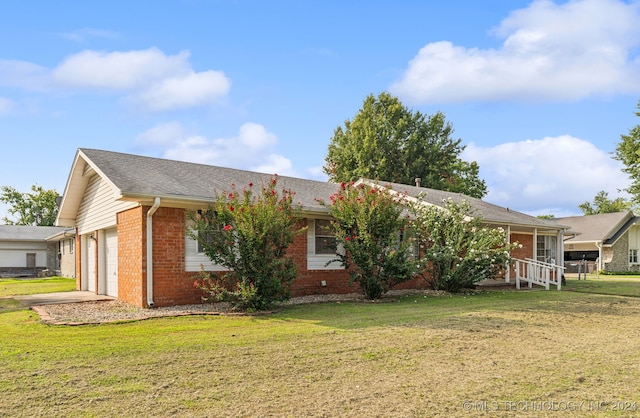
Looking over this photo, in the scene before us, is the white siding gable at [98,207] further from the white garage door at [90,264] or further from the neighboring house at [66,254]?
the neighboring house at [66,254]

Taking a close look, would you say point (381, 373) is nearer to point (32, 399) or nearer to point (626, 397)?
point (626, 397)

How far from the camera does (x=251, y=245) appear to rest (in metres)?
10.6

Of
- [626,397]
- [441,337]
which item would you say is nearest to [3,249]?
[441,337]

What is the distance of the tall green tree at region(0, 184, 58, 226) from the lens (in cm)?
5688

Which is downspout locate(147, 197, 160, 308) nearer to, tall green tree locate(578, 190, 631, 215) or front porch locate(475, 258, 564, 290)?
front porch locate(475, 258, 564, 290)

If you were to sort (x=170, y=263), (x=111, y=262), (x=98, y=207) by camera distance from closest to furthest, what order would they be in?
(x=170, y=263) < (x=111, y=262) < (x=98, y=207)

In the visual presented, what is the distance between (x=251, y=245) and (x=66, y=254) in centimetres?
2405

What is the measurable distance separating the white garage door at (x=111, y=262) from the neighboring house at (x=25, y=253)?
22298 mm

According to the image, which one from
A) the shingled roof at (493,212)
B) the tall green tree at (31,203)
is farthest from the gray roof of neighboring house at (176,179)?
the tall green tree at (31,203)

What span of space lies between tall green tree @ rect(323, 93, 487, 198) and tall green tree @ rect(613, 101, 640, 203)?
12137 millimetres

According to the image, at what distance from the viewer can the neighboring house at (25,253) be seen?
3450cm

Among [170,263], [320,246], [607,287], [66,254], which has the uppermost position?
[320,246]

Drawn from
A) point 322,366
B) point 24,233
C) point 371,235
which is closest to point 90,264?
point 371,235

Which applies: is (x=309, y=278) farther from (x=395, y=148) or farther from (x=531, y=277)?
(x=395, y=148)
